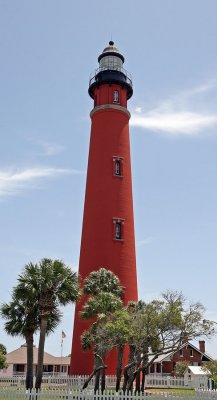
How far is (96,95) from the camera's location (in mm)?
40531

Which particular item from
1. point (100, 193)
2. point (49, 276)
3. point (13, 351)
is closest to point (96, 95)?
point (100, 193)

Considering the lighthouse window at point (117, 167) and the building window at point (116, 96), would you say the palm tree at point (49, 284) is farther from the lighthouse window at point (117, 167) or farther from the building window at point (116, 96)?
the building window at point (116, 96)

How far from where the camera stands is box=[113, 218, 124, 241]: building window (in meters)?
35.8

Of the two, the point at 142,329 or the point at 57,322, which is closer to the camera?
the point at 142,329

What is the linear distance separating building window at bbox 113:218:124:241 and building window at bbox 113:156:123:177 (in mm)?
3737

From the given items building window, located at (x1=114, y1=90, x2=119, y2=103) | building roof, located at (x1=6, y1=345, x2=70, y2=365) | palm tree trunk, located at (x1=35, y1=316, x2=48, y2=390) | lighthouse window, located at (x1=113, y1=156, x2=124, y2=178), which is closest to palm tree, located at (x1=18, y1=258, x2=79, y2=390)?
palm tree trunk, located at (x1=35, y1=316, x2=48, y2=390)

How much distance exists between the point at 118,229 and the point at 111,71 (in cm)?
1368

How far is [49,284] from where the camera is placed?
81.1 ft

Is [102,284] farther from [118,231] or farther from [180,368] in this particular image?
[180,368]

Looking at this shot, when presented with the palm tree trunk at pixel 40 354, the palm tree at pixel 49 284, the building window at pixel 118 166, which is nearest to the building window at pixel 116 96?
the building window at pixel 118 166

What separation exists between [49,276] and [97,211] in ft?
39.2

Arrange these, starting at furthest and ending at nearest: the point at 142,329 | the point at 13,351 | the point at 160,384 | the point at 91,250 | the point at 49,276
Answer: the point at 13,351
the point at 160,384
the point at 91,250
the point at 49,276
the point at 142,329

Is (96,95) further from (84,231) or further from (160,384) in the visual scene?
(160,384)

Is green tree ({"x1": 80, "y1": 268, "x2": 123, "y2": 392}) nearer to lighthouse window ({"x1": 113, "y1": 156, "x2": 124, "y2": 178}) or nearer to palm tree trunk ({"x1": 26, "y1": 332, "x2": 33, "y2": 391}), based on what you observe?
palm tree trunk ({"x1": 26, "y1": 332, "x2": 33, "y2": 391})
